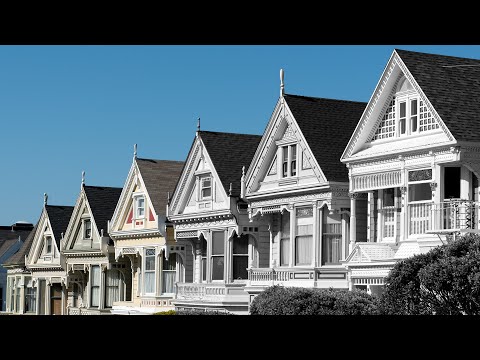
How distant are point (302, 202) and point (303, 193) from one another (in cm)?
35

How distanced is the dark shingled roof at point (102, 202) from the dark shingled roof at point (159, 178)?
533 cm

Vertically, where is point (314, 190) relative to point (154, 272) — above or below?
above

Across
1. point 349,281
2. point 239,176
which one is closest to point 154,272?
point 239,176

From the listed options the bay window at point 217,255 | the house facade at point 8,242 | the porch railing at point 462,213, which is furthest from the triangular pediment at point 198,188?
the house facade at point 8,242

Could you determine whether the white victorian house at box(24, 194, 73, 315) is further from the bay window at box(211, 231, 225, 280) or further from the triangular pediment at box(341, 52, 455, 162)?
the triangular pediment at box(341, 52, 455, 162)

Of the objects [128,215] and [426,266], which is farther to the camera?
[128,215]

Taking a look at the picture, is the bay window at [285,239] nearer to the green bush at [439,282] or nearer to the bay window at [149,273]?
the bay window at [149,273]

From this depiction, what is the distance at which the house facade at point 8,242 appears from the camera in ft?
257

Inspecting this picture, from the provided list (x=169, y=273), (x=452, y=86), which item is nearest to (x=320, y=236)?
(x=452, y=86)

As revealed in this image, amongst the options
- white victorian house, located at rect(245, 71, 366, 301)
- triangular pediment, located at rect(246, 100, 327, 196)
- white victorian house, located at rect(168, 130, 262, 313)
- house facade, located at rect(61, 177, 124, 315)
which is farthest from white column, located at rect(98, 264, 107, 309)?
triangular pediment, located at rect(246, 100, 327, 196)
